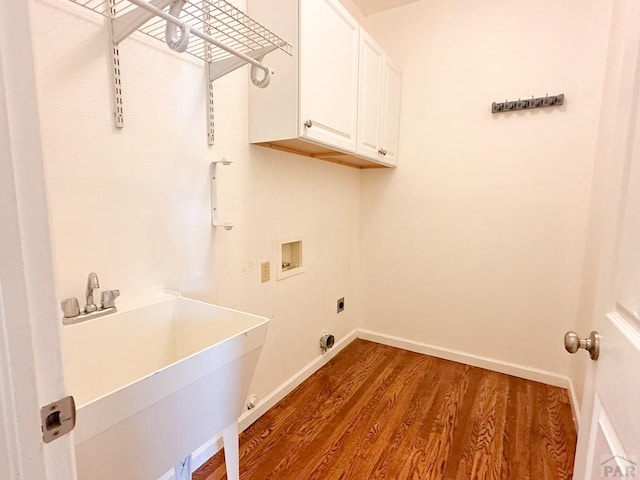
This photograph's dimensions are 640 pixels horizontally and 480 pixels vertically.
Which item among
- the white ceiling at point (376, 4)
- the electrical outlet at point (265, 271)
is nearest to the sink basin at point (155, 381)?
the electrical outlet at point (265, 271)

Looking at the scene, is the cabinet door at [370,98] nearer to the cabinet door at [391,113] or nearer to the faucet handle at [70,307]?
the cabinet door at [391,113]

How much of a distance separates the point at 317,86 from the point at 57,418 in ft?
5.19

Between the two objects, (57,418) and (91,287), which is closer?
(57,418)

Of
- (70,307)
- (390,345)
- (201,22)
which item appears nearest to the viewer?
(70,307)

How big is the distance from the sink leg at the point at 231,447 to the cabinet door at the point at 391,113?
189 cm

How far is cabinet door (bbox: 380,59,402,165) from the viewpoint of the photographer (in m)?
2.34

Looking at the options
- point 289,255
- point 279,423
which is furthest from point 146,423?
point 289,255

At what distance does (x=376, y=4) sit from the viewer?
8.31 feet

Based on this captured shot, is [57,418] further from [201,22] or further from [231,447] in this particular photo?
[201,22]

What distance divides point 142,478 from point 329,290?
5.88 feet

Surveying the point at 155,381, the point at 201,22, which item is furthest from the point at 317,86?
the point at 155,381

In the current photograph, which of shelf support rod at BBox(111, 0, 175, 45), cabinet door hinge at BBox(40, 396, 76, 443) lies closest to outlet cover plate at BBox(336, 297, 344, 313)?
shelf support rod at BBox(111, 0, 175, 45)

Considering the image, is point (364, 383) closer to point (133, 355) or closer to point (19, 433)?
point (133, 355)

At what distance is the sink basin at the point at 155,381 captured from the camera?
2.37ft
